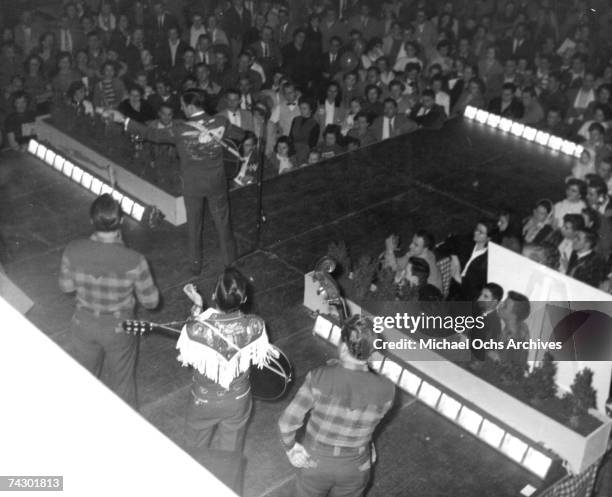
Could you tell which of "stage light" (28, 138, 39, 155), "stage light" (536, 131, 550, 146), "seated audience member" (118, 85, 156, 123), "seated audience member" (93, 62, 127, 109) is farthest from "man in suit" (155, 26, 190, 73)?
"stage light" (536, 131, 550, 146)

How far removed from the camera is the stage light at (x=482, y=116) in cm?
1018

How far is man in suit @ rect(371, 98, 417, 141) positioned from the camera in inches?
376

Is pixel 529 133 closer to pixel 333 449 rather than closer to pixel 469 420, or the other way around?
pixel 469 420

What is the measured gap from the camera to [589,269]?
5973 mm

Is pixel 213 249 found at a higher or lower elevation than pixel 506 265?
lower

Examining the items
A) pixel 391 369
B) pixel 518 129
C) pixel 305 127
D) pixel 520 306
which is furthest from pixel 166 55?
pixel 520 306

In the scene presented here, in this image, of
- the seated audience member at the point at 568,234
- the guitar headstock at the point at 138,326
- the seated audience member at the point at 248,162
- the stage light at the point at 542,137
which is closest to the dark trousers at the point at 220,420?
the guitar headstock at the point at 138,326

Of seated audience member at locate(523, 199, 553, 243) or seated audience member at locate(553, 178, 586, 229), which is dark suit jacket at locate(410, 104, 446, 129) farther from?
seated audience member at locate(523, 199, 553, 243)

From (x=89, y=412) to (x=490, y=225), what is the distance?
579cm

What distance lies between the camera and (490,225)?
6.47 meters

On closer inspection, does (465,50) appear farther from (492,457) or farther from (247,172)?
(492,457)

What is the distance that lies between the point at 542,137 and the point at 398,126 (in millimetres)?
1709

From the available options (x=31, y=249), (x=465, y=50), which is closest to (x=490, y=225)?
(x=31, y=249)

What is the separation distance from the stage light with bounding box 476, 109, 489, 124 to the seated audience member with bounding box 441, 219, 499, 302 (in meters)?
3.75
